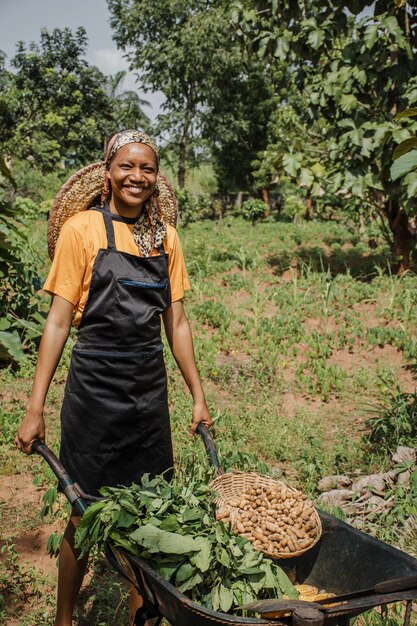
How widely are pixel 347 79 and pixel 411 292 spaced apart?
252cm

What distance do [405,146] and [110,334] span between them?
4.08 ft

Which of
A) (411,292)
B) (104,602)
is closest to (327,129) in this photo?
(411,292)

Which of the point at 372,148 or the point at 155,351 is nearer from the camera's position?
the point at 155,351

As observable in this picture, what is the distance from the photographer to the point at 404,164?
196cm

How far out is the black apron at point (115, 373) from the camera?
2.11 m

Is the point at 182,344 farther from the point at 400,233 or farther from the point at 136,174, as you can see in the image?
the point at 400,233

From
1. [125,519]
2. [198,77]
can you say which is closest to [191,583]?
[125,519]

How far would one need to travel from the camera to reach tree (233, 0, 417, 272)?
6.01m

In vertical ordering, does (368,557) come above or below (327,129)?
below

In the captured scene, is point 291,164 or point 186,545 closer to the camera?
point 186,545

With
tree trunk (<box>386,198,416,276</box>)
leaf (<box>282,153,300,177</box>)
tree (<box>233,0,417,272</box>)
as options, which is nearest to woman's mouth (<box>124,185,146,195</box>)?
tree (<box>233,0,417,272</box>)

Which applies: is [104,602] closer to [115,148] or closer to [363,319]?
[115,148]

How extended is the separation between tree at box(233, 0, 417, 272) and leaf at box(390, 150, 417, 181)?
398cm

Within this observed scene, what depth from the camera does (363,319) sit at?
6418 mm
